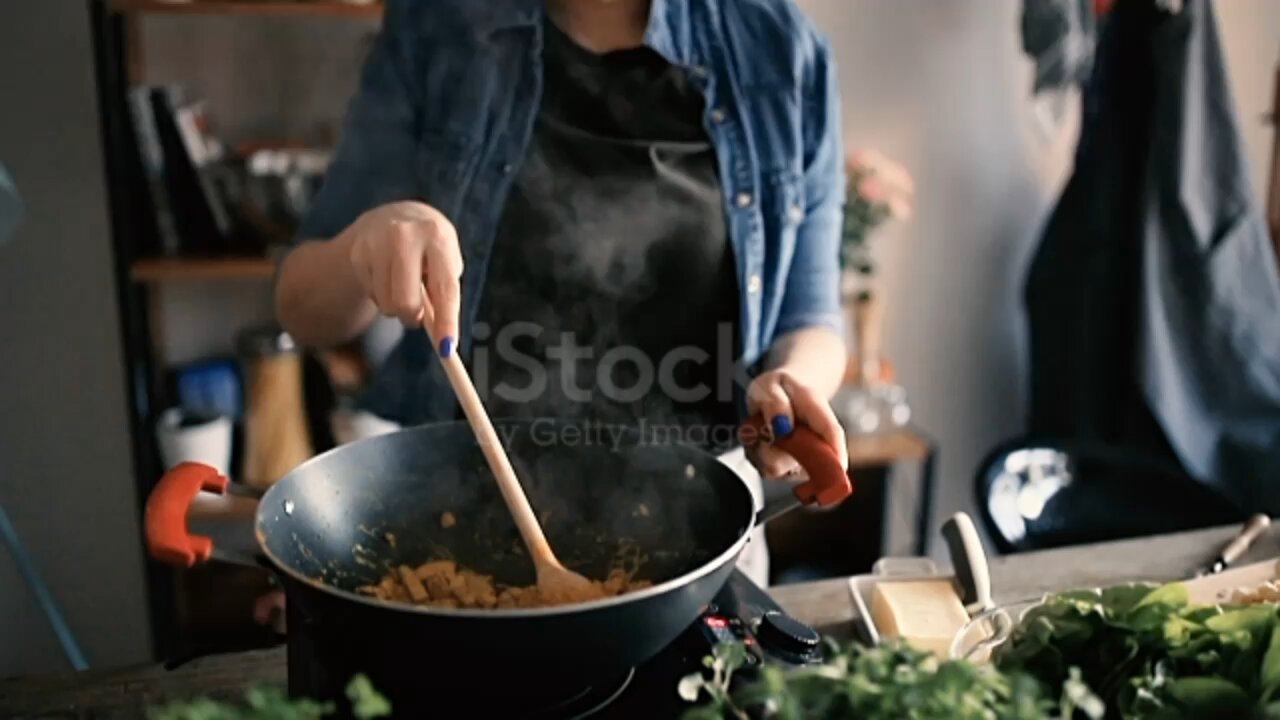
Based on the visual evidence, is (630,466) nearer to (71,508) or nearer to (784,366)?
(784,366)

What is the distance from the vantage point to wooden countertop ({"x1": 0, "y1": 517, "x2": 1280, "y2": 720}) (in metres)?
0.78

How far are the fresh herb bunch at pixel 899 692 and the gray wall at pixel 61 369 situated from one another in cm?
162

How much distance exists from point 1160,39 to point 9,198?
172 centimetres

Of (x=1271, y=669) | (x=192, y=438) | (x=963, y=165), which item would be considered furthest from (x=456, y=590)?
(x=963, y=165)

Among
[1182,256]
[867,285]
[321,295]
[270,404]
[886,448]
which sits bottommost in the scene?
[886,448]

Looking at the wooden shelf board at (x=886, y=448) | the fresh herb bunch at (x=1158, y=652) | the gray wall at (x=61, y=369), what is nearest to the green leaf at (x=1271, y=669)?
the fresh herb bunch at (x=1158, y=652)

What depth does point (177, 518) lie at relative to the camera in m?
0.68

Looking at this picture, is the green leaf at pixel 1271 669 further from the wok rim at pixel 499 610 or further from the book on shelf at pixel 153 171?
the book on shelf at pixel 153 171

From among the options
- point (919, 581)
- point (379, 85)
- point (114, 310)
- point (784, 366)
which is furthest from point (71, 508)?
point (919, 581)

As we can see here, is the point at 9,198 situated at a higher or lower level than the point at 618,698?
higher

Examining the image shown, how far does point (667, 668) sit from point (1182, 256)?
138cm

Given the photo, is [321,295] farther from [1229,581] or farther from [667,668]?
[1229,581]

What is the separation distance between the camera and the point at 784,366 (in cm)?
101

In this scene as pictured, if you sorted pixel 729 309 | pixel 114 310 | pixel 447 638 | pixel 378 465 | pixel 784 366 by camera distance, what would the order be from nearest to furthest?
pixel 447 638 < pixel 378 465 < pixel 784 366 < pixel 729 309 < pixel 114 310
